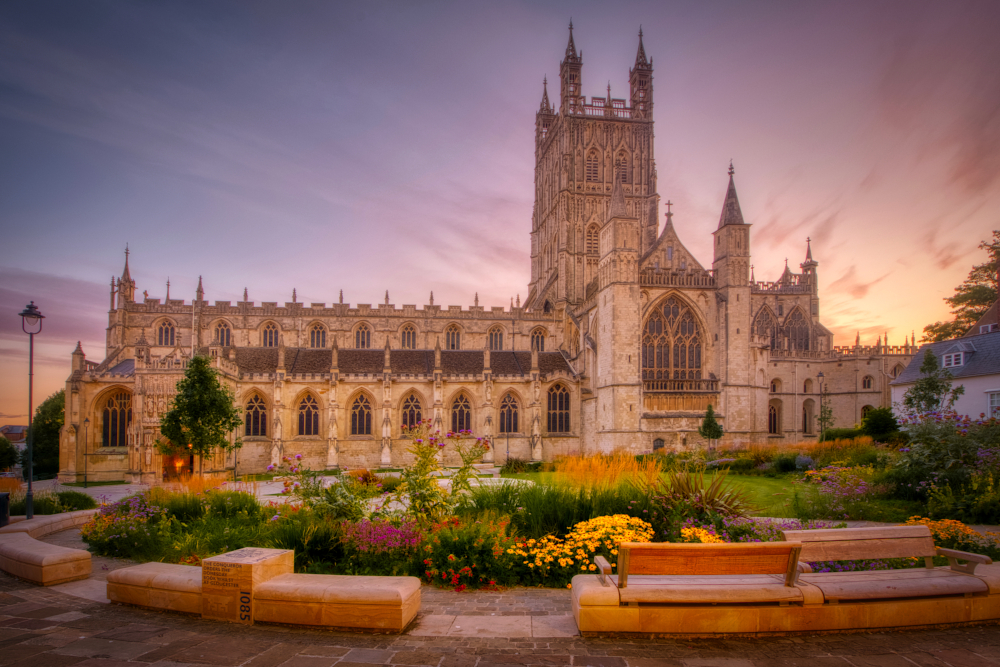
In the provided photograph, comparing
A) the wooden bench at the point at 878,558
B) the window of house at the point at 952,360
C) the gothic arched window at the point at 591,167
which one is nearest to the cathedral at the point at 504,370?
the gothic arched window at the point at 591,167

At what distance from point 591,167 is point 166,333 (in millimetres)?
35021

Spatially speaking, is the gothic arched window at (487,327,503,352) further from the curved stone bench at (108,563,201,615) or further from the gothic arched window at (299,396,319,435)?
the curved stone bench at (108,563,201,615)

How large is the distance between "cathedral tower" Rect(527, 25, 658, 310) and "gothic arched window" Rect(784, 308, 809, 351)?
1494 cm

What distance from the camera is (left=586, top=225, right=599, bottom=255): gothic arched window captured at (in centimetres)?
4491

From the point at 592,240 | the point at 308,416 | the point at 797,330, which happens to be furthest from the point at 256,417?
the point at 797,330

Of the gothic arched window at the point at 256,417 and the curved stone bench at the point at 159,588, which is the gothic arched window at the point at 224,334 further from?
the curved stone bench at the point at 159,588

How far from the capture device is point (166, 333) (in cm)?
3866

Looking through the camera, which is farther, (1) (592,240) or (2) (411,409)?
(1) (592,240)

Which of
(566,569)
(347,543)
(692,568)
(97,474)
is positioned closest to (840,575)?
(692,568)

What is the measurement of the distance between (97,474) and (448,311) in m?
23.6

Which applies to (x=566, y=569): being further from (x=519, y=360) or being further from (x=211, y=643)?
(x=519, y=360)

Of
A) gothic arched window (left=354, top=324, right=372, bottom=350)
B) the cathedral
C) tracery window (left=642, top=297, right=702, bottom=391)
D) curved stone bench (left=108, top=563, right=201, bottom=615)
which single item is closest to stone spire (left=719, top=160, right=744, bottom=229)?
the cathedral

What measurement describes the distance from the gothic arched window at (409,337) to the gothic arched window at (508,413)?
9546mm

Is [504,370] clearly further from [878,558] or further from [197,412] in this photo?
[878,558]
